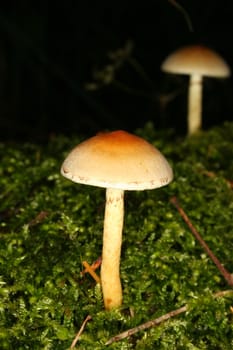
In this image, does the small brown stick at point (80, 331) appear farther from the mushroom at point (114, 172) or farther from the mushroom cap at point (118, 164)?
the mushroom cap at point (118, 164)

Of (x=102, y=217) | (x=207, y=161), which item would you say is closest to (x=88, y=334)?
(x=102, y=217)

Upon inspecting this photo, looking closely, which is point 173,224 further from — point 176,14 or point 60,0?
point 60,0

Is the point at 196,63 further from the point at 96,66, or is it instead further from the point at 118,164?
the point at 96,66

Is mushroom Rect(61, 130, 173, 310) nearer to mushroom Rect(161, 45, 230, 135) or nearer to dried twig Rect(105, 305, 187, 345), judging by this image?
dried twig Rect(105, 305, 187, 345)

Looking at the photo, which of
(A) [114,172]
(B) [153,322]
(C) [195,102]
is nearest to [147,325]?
(B) [153,322]

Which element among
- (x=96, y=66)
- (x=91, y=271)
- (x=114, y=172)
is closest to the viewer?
(x=114, y=172)

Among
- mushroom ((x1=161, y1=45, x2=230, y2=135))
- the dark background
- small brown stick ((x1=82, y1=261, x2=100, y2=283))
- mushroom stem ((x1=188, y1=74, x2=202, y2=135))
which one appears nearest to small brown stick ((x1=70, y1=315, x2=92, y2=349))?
small brown stick ((x1=82, y1=261, x2=100, y2=283))
